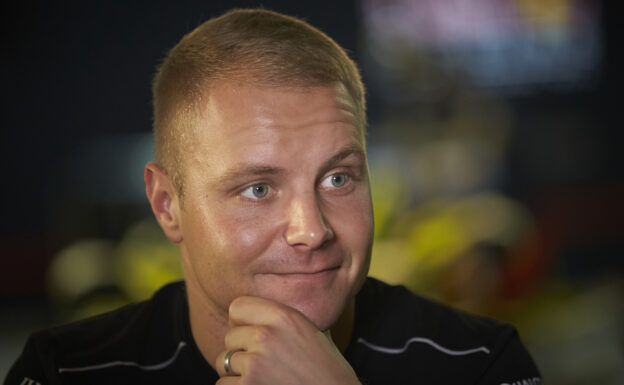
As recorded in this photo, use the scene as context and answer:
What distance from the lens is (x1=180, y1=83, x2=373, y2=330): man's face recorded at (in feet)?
3.62

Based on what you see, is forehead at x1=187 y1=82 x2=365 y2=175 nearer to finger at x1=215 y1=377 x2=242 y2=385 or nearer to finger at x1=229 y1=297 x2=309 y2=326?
finger at x1=229 y1=297 x2=309 y2=326

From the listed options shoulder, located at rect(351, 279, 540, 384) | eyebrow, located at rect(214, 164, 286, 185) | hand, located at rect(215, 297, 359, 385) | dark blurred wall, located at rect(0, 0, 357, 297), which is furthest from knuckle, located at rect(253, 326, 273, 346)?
dark blurred wall, located at rect(0, 0, 357, 297)

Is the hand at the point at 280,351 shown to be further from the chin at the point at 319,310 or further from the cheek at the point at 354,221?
the cheek at the point at 354,221

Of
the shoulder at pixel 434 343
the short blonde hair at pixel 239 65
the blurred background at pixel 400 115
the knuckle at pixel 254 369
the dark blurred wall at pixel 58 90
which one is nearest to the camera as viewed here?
the knuckle at pixel 254 369

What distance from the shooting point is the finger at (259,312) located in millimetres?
1082

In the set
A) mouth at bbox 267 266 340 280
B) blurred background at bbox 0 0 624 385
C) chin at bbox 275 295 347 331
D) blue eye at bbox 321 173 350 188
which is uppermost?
blue eye at bbox 321 173 350 188

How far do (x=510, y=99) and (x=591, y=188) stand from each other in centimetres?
107

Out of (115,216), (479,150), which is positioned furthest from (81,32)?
(479,150)

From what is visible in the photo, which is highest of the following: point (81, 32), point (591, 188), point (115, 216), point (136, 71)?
point (81, 32)

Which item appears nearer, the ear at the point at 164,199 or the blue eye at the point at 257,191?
the blue eye at the point at 257,191

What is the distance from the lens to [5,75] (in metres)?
5.45

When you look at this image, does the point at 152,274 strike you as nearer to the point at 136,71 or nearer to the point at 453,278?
the point at 453,278

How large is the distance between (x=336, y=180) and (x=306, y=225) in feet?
0.43

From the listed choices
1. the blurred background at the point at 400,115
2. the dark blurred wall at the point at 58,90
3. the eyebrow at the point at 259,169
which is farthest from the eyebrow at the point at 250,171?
the dark blurred wall at the point at 58,90
